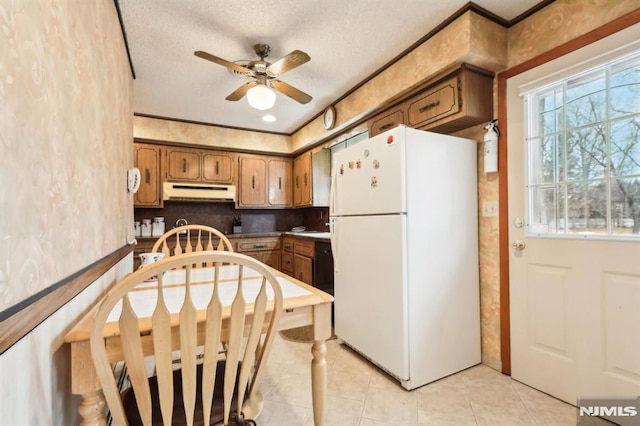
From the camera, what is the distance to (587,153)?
1640 mm

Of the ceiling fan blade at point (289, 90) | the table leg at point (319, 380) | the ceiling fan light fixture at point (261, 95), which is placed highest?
the ceiling fan blade at point (289, 90)

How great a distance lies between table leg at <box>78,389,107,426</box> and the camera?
806mm

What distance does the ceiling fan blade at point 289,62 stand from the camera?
1.88 metres

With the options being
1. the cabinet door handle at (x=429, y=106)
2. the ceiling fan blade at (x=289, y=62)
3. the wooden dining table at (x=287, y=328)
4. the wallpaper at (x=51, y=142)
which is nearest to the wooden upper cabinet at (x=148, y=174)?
the ceiling fan blade at (x=289, y=62)

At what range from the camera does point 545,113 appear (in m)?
1.83

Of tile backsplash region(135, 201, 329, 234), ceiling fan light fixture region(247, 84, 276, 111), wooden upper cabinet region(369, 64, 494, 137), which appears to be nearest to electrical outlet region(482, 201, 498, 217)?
wooden upper cabinet region(369, 64, 494, 137)

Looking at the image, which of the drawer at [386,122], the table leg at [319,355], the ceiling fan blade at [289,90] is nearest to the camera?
the table leg at [319,355]

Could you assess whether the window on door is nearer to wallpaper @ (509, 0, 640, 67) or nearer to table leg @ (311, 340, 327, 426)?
wallpaper @ (509, 0, 640, 67)

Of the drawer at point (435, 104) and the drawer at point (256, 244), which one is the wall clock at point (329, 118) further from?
the drawer at point (256, 244)

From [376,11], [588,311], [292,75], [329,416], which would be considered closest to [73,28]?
[376,11]

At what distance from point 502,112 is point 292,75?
1741 millimetres

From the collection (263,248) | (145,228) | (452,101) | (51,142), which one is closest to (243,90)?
(452,101)

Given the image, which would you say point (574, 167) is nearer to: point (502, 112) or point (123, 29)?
point (502, 112)

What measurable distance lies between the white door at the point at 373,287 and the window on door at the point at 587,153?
92cm
